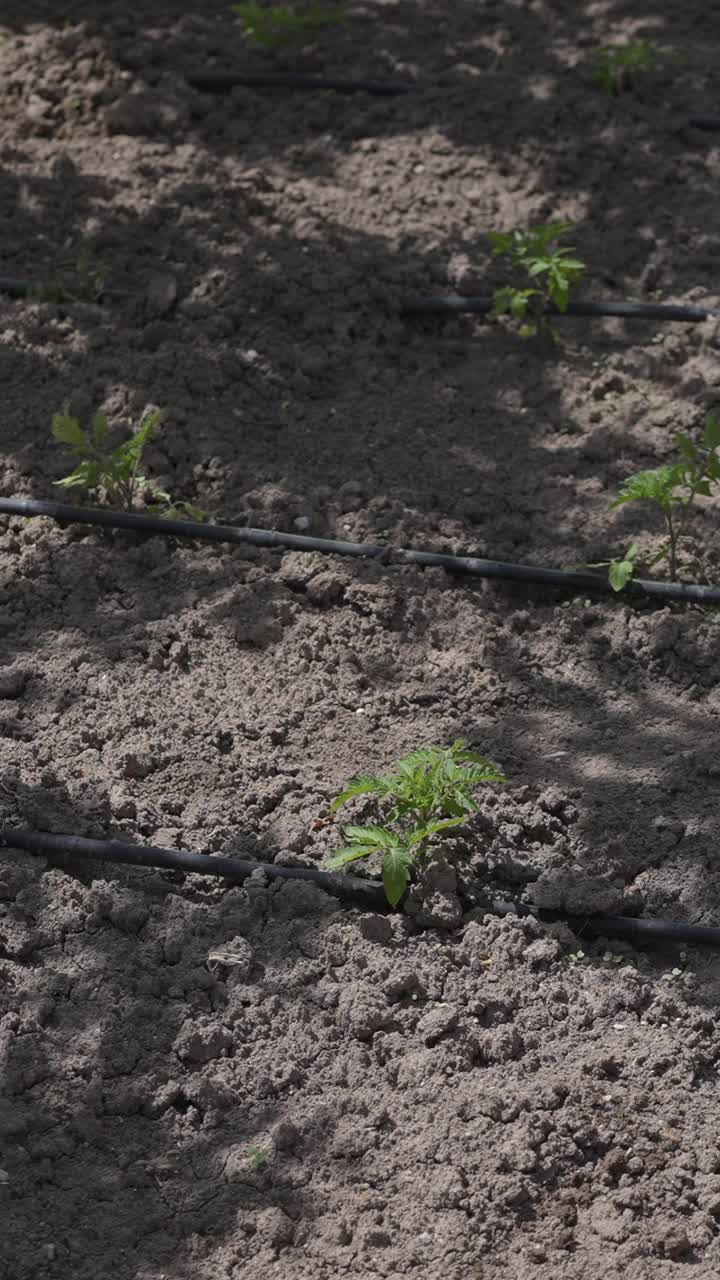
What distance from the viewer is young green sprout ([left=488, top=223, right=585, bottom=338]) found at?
215 inches

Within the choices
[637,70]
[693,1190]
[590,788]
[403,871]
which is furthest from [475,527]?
[637,70]

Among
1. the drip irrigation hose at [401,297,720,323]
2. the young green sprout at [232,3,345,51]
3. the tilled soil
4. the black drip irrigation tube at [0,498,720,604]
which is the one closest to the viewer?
the tilled soil

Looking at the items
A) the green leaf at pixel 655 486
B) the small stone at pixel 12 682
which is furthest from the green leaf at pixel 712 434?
the small stone at pixel 12 682

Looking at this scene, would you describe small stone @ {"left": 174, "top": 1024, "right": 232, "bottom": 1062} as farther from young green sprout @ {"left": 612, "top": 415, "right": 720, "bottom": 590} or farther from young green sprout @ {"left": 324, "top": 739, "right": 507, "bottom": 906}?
young green sprout @ {"left": 612, "top": 415, "right": 720, "bottom": 590}

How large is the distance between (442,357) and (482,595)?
50.4 inches

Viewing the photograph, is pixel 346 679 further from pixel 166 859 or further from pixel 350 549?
pixel 166 859

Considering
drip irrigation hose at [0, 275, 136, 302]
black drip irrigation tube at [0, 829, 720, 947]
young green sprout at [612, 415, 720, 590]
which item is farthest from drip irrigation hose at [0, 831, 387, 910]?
drip irrigation hose at [0, 275, 136, 302]

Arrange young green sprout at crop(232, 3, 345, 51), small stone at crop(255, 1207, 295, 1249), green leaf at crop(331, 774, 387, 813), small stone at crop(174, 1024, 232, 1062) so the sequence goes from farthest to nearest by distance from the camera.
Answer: young green sprout at crop(232, 3, 345, 51)
green leaf at crop(331, 774, 387, 813)
small stone at crop(174, 1024, 232, 1062)
small stone at crop(255, 1207, 295, 1249)

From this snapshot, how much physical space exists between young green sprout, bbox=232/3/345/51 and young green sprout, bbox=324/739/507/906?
4.33m

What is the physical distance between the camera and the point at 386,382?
5.48m

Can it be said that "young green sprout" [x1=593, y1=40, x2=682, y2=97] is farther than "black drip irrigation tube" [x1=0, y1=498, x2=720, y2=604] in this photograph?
Yes

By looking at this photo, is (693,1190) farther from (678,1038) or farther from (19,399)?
(19,399)

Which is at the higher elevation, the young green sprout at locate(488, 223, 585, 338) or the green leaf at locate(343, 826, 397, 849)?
the young green sprout at locate(488, 223, 585, 338)

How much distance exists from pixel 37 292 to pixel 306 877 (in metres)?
2.84
